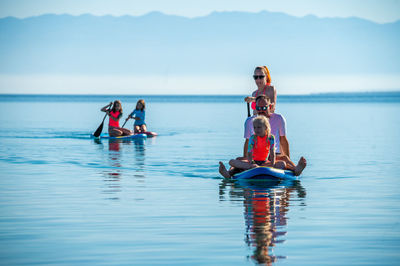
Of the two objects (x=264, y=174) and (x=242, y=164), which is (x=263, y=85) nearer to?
(x=242, y=164)

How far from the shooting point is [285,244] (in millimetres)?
9305

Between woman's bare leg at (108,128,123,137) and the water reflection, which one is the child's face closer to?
the water reflection

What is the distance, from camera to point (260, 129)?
48.2 ft

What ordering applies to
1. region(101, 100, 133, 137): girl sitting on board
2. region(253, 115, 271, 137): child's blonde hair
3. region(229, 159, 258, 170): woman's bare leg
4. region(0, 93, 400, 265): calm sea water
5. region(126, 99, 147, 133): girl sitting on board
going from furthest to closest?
region(126, 99, 147, 133): girl sitting on board
region(101, 100, 133, 137): girl sitting on board
region(229, 159, 258, 170): woman's bare leg
region(253, 115, 271, 137): child's blonde hair
region(0, 93, 400, 265): calm sea water

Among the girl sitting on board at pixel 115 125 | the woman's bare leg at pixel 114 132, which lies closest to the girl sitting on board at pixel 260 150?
the girl sitting on board at pixel 115 125

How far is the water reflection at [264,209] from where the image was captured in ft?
30.0

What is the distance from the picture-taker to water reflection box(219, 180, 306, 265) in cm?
916

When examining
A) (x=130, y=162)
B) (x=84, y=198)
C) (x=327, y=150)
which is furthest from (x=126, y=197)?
(x=327, y=150)

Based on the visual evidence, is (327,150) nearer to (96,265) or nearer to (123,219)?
(123,219)

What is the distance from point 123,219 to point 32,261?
2.74 m

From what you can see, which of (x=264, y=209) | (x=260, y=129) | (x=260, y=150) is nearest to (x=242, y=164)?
(x=260, y=150)

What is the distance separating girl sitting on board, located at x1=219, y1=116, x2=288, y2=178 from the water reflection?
1.37 feet

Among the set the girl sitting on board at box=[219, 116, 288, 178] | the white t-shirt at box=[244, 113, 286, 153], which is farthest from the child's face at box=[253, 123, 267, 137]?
the white t-shirt at box=[244, 113, 286, 153]

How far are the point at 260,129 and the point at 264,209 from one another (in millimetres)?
2990
